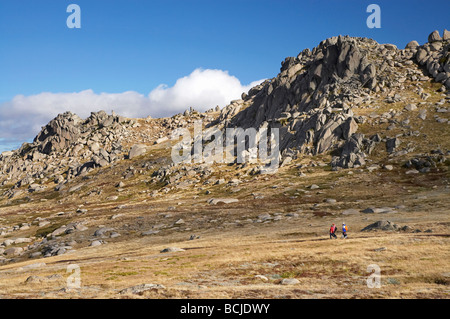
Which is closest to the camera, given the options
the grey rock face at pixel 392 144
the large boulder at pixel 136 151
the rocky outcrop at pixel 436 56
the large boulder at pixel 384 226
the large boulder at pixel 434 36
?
the large boulder at pixel 384 226

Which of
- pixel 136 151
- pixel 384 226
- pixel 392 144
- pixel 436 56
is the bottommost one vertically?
pixel 384 226

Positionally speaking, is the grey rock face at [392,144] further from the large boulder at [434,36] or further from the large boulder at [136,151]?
the large boulder at [136,151]

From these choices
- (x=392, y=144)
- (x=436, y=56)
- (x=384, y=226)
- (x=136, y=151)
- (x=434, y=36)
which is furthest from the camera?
(x=136, y=151)

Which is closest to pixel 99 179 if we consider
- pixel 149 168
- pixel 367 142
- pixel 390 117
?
pixel 149 168

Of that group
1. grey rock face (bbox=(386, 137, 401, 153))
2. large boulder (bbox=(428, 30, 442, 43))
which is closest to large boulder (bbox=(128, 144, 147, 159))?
grey rock face (bbox=(386, 137, 401, 153))

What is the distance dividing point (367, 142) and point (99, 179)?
125510 millimetres

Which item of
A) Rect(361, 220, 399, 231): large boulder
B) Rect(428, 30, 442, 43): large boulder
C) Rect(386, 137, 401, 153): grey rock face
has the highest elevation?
Rect(428, 30, 442, 43): large boulder

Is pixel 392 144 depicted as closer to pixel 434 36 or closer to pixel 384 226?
pixel 384 226

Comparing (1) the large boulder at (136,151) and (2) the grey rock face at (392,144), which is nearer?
(2) the grey rock face at (392,144)

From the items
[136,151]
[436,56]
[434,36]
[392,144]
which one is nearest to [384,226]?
[392,144]

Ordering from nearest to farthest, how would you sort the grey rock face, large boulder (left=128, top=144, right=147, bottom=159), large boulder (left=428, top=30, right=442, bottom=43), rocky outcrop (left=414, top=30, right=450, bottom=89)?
the grey rock face < rocky outcrop (left=414, top=30, right=450, bottom=89) < large boulder (left=428, top=30, right=442, bottom=43) < large boulder (left=128, top=144, right=147, bottom=159)

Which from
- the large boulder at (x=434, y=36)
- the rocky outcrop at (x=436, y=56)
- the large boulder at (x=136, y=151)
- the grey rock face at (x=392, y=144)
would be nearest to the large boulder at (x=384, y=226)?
the grey rock face at (x=392, y=144)

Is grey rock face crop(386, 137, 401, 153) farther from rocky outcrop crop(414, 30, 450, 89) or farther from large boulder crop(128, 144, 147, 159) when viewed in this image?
large boulder crop(128, 144, 147, 159)
